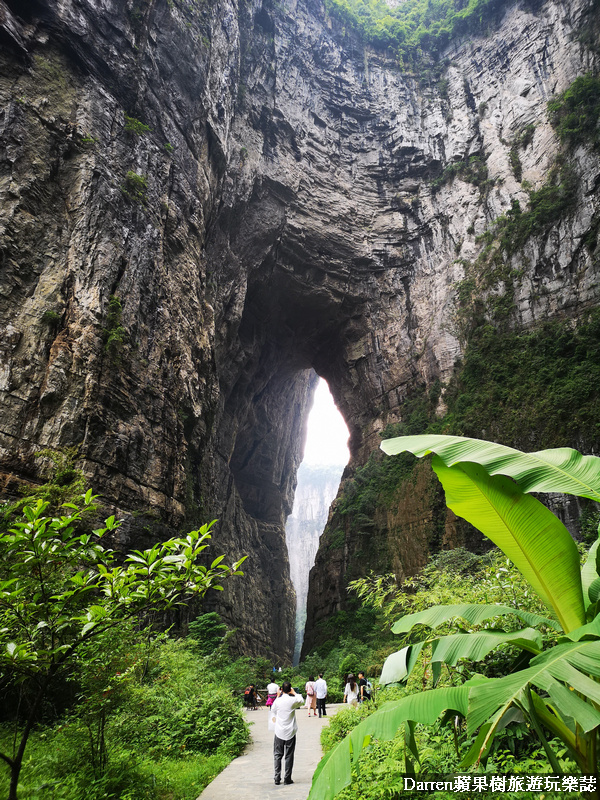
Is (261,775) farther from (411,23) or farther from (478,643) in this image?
(411,23)

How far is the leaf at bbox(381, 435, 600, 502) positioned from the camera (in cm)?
185

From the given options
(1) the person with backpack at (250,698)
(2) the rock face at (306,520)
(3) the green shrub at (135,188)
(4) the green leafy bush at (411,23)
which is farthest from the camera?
(2) the rock face at (306,520)

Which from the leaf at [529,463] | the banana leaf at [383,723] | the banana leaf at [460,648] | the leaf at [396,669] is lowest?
the banana leaf at [383,723]

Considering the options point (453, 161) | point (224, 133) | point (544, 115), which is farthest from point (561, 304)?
point (224, 133)

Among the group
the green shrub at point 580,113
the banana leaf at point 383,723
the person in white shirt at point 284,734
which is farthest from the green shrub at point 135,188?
the green shrub at point 580,113

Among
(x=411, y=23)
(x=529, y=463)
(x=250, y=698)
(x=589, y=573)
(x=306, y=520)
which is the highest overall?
(x=411, y=23)

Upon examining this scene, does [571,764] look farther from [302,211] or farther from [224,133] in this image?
[302,211]

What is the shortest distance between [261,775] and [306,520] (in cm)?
7666

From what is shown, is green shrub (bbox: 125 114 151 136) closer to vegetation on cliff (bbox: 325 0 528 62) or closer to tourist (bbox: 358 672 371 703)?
tourist (bbox: 358 672 371 703)

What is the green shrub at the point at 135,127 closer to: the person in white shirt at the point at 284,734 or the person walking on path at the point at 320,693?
the person in white shirt at the point at 284,734

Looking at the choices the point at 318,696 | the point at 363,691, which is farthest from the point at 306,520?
the point at 363,691

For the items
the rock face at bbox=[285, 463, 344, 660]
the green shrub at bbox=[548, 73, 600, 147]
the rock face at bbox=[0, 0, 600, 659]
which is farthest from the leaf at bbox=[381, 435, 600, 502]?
the rock face at bbox=[285, 463, 344, 660]

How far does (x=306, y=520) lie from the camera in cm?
7881

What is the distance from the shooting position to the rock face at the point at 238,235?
366 inches
